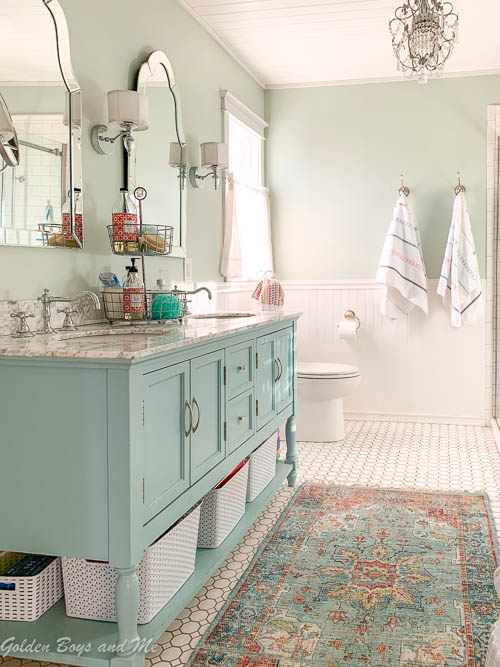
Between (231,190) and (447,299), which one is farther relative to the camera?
(447,299)

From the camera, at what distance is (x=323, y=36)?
3949 mm

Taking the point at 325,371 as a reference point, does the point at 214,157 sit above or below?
above

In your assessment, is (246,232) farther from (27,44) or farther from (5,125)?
(5,125)

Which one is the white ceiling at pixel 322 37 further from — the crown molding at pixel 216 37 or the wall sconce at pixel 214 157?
the wall sconce at pixel 214 157

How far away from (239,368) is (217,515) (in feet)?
1.67

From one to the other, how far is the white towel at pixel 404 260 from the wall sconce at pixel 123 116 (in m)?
2.46

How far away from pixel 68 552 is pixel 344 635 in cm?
83

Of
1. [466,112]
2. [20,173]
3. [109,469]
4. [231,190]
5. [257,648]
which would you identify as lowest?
[257,648]

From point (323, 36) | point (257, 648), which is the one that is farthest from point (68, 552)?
point (323, 36)

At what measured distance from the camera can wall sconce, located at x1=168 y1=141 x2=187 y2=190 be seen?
3201 mm

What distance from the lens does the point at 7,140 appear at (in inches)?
77.9

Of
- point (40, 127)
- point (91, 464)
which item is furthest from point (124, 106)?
point (91, 464)

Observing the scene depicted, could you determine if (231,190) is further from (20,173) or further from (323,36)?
(20,173)

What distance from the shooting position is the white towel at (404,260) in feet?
15.1
